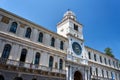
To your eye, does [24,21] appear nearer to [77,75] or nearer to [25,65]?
[25,65]

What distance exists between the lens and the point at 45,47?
22219mm

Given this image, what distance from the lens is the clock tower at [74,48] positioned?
2454 cm

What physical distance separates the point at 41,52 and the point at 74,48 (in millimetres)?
8414

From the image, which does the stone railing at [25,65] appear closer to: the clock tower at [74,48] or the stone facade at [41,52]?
the stone facade at [41,52]

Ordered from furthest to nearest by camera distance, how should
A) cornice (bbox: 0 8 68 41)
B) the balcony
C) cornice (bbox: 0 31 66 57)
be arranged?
the balcony
cornice (bbox: 0 8 68 41)
cornice (bbox: 0 31 66 57)

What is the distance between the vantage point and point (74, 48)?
88.6ft

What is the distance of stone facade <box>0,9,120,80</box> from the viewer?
17.8m

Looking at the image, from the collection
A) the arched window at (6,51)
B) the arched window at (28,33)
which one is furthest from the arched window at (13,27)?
the arched window at (6,51)

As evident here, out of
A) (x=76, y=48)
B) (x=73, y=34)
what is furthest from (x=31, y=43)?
(x=73, y=34)

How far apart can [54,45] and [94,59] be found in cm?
1384

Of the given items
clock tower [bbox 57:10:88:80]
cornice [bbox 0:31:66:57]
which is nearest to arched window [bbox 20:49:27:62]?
cornice [bbox 0:31:66:57]

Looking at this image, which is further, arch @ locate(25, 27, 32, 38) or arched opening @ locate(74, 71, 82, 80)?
arched opening @ locate(74, 71, 82, 80)

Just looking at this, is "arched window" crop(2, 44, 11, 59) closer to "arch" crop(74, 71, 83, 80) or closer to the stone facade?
the stone facade

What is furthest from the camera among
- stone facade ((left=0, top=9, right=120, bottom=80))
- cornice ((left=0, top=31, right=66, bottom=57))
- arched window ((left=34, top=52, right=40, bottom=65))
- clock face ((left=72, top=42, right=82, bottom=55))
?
clock face ((left=72, top=42, right=82, bottom=55))
